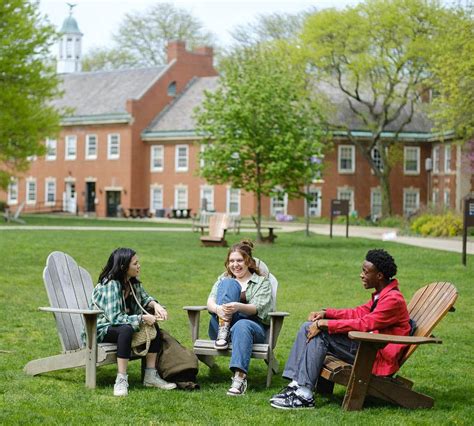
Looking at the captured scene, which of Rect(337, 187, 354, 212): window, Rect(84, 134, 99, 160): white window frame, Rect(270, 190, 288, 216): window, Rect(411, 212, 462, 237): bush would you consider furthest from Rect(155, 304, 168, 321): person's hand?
Rect(84, 134, 99, 160): white window frame

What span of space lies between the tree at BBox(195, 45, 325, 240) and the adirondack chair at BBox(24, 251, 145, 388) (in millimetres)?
19505

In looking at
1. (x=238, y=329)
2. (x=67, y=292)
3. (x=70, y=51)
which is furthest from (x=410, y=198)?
(x=238, y=329)

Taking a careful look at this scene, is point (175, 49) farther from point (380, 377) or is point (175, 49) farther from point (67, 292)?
point (380, 377)

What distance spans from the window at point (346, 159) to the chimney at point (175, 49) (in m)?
12.3

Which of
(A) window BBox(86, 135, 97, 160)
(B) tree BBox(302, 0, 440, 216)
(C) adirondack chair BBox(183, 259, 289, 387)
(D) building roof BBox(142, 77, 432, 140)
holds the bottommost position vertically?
(C) adirondack chair BBox(183, 259, 289, 387)

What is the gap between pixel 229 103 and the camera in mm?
28938

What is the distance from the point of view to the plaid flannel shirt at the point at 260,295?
29.2ft

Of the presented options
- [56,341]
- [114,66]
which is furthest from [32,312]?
[114,66]

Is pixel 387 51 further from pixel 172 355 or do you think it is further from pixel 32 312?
pixel 172 355

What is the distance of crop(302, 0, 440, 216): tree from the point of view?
156 ft

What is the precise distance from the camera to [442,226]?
36156mm

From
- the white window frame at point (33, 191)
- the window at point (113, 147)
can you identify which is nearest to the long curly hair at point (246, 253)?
the window at point (113, 147)

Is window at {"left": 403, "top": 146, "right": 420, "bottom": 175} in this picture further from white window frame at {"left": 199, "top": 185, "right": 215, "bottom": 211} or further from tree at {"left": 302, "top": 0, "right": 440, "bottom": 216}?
white window frame at {"left": 199, "top": 185, "right": 215, "bottom": 211}

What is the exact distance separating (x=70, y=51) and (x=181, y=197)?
2226 cm
